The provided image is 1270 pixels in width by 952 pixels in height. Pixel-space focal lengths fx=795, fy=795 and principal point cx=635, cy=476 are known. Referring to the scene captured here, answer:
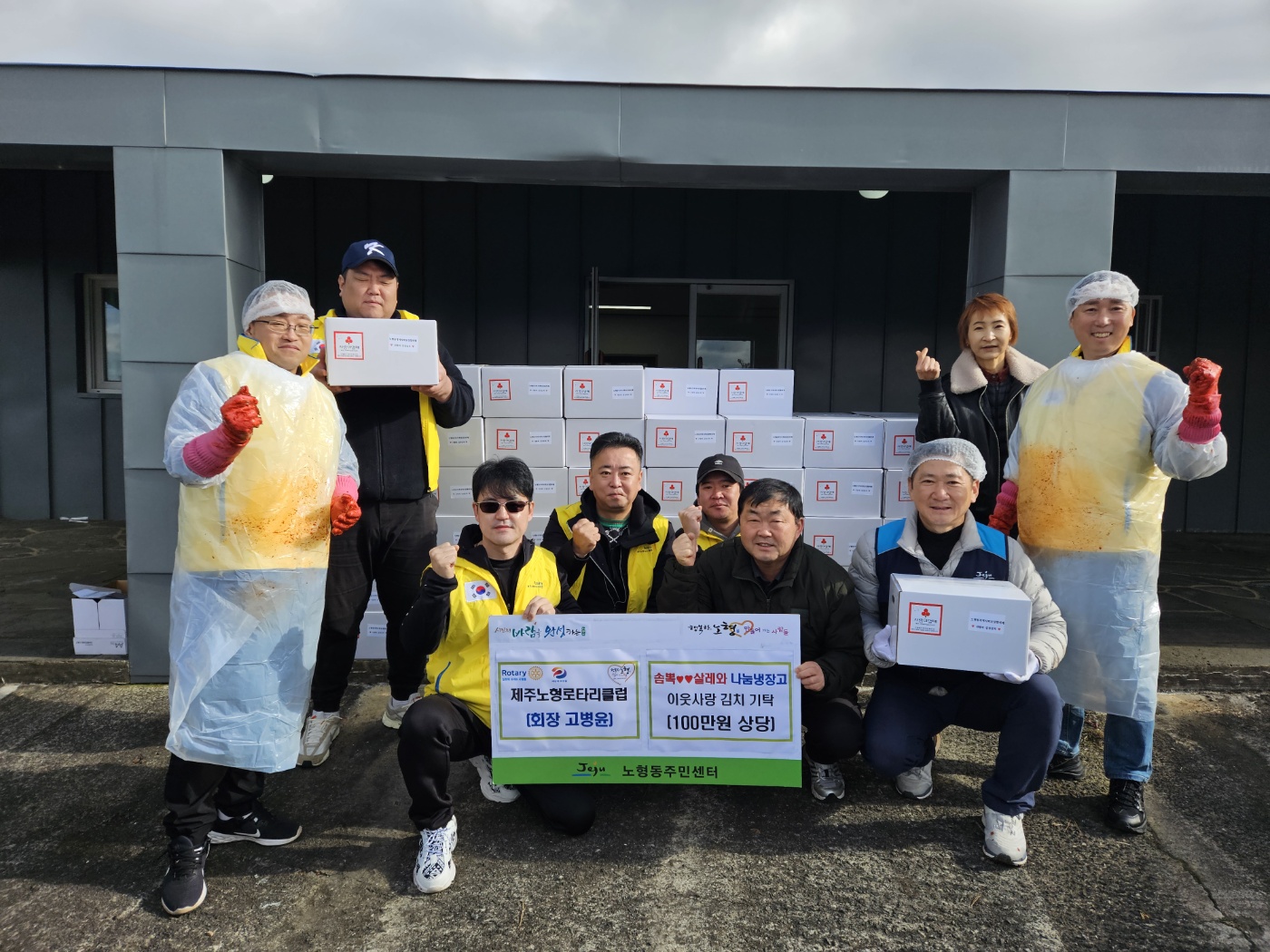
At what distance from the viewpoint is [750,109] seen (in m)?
3.71

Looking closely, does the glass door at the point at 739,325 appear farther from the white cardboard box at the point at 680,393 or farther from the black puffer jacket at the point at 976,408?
the black puffer jacket at the point at 976,408

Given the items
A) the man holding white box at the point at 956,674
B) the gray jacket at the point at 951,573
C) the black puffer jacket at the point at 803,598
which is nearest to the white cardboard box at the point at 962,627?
the man holding white box at the point at 956,674

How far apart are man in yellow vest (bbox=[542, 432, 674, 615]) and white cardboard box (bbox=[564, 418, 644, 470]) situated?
28.3 inches

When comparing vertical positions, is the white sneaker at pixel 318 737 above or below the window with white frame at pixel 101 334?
below

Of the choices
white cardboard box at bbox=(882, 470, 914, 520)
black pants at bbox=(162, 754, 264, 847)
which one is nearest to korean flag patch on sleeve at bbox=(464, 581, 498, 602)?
black pants at bbox=(162, 754, 264, 847)

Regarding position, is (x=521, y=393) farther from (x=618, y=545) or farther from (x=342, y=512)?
(x=342, y=512)

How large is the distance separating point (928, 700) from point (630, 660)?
3.54 ft

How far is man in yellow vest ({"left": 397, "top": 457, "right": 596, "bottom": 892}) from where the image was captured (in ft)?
8.00

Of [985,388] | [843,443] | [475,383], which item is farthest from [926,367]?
[475,383]

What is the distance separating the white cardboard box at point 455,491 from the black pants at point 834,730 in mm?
1901

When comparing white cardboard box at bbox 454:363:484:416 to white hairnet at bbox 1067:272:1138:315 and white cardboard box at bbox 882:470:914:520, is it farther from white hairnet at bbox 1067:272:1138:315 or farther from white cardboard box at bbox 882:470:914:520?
white hairnet at bbox 1067:272:1138:315

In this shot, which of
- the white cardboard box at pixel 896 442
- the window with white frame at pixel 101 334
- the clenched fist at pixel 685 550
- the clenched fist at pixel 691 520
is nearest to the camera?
the clenched fist at pixel 685 550

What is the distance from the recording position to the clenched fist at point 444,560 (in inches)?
96.6

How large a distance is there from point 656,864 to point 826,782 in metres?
0.74
